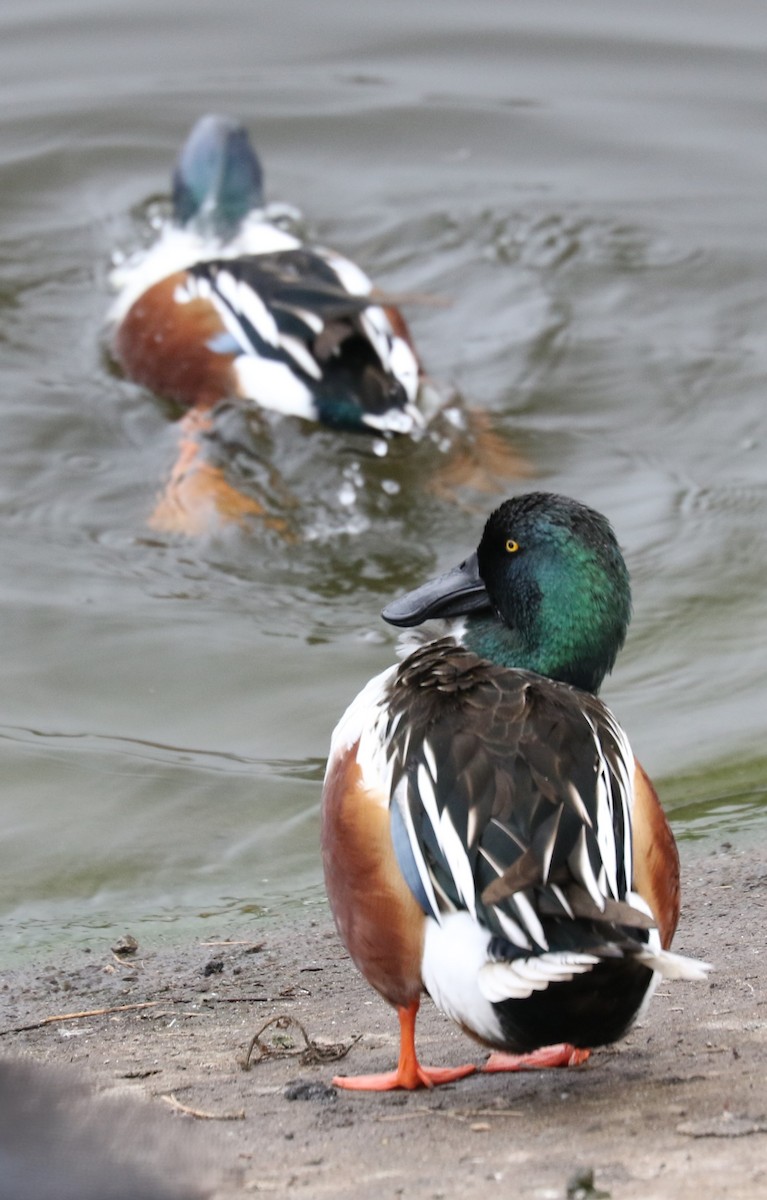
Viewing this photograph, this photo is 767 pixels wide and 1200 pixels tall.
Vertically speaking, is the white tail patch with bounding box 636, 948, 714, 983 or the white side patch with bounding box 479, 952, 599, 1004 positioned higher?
the white tail patch with bounding box 636, 948, 714, 983

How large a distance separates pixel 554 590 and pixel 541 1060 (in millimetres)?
1058

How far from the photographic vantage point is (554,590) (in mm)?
3906

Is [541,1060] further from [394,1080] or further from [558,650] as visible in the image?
[558,650]

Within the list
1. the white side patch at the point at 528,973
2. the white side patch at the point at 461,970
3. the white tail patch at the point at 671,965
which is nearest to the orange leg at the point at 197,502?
the white side patch at the point at 461,970

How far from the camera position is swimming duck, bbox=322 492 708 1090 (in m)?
3.09

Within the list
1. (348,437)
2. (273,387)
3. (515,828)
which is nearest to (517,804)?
(515,828)

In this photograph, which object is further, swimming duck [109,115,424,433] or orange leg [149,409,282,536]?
swimming duck [109,115,424,433]

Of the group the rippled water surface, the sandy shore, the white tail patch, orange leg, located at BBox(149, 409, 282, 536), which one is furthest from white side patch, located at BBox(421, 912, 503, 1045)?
orange leg, located at BBox(149, 409, 282, 536)

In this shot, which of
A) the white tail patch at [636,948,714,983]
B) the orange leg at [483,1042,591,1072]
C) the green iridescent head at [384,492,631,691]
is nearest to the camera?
the white tail patch at [636,948,714,983]

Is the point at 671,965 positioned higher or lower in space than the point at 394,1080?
higher

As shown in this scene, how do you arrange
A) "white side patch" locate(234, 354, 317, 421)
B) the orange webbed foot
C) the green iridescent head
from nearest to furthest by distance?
the orange webbed foot, the green iridescent head, "white side patch" locate(234, 354, 317, 421)

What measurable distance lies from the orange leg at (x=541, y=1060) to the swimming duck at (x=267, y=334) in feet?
14.5

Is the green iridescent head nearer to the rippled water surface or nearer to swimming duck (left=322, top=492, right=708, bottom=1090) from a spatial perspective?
swimming duck (left=322, top=492, right=708, bottom=1090)

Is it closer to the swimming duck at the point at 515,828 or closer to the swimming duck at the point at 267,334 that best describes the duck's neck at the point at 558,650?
the swimming duck at the point at 515,828
